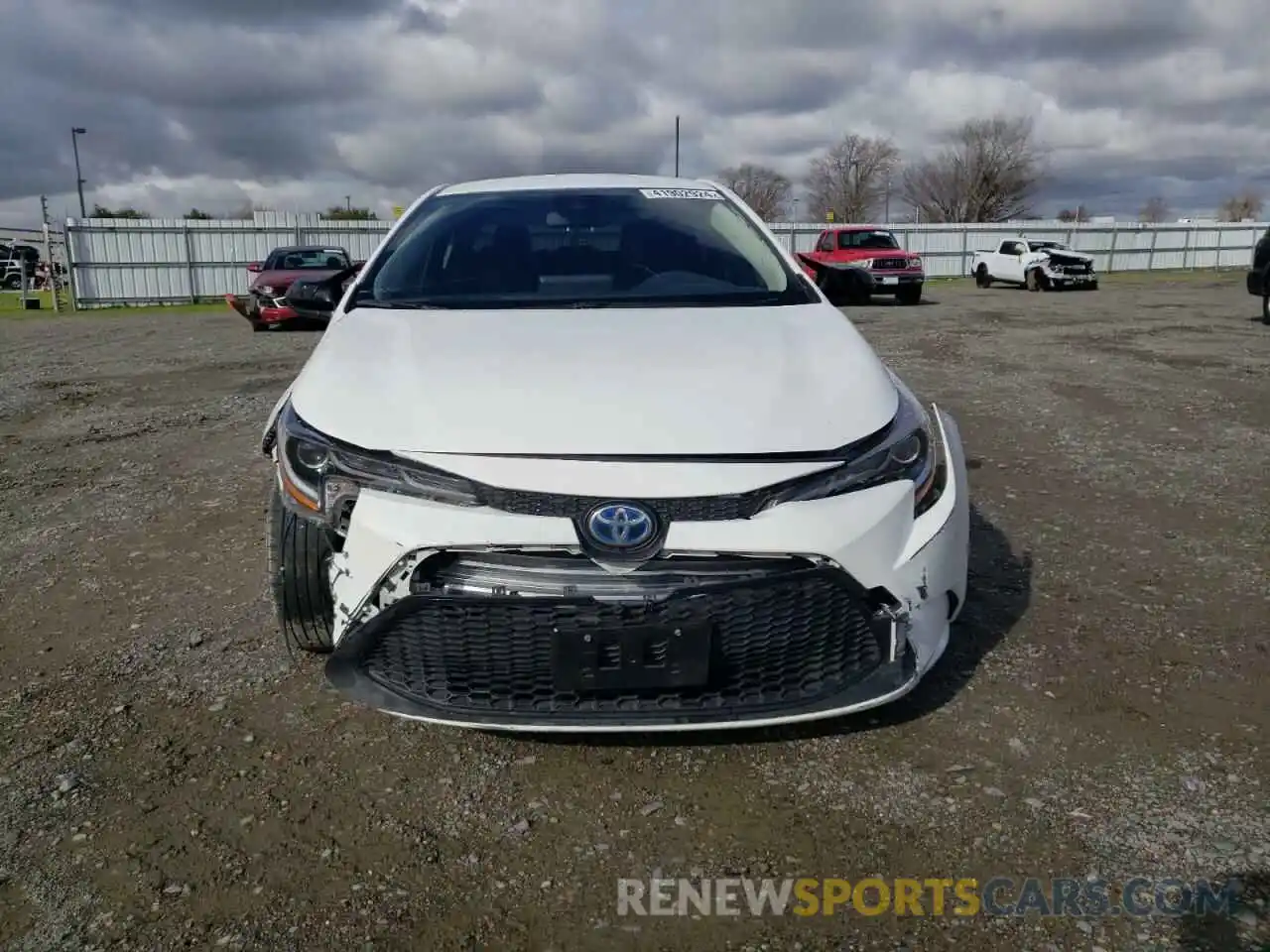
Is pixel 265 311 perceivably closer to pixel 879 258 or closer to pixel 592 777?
pixel 879 258

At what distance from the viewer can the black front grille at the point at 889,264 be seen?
20109 mm

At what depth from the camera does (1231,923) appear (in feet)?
5.98

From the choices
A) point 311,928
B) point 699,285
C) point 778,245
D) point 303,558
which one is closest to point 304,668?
point 303,558

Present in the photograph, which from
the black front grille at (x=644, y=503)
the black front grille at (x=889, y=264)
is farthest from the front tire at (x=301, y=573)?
the black front grille at (x=889, y=264)

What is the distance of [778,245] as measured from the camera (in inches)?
139

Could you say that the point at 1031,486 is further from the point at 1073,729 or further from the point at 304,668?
the point at 304,668

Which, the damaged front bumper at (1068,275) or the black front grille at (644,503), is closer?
the black front grille at (644,503)

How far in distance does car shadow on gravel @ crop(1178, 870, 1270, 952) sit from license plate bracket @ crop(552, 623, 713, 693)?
40.7 inches

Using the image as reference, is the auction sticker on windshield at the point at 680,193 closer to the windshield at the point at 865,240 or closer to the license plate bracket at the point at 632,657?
the license plate bracket at the point at 632,657

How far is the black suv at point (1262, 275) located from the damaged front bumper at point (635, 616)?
13.3 meters

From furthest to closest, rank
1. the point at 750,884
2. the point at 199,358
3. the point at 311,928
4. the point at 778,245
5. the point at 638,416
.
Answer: the point at 199,358
the point at 778,245
the point at 638,416
the point at 750,884
the point at 311,928

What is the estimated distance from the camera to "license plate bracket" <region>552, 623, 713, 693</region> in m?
2.05

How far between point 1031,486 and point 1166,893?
10.7 feet

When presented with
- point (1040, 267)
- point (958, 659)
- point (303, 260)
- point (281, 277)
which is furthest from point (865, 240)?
point (958, 659)
